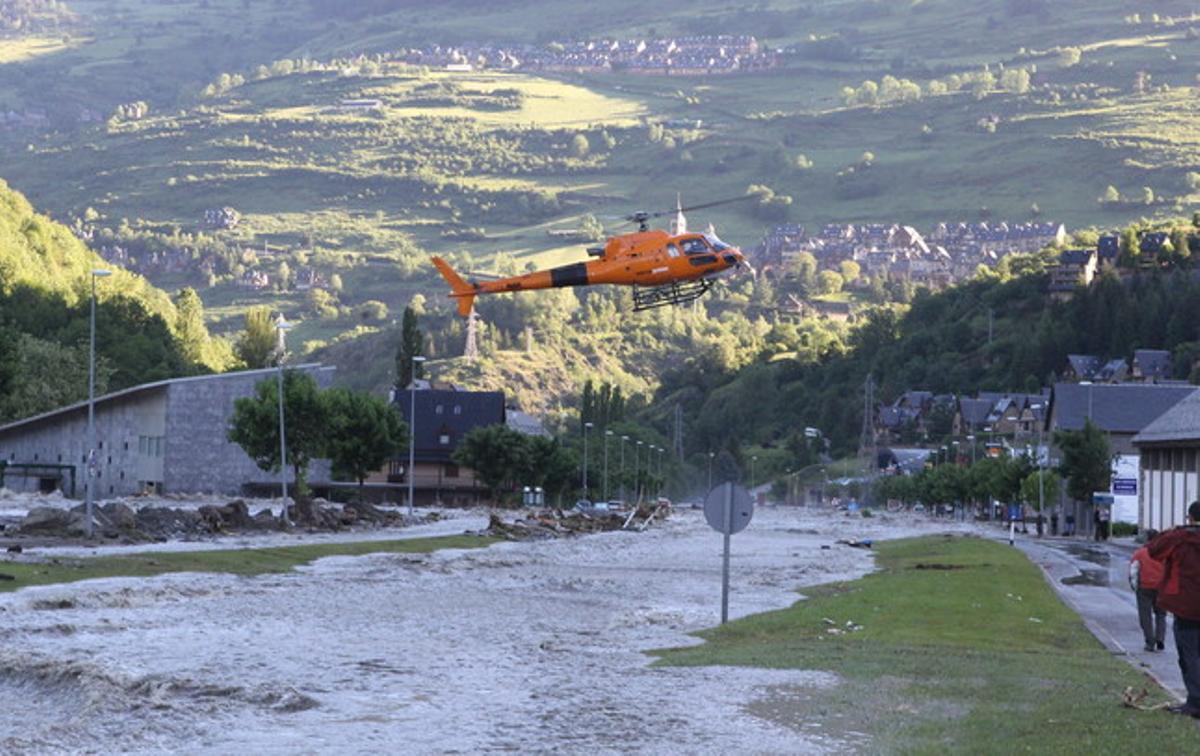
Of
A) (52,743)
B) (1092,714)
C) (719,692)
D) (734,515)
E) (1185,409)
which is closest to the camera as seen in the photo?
(52,743)

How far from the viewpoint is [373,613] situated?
3788cm

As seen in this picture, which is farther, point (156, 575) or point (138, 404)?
point (138, 404)

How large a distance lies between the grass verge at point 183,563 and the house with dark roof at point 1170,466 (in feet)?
95.3

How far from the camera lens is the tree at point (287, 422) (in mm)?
93000

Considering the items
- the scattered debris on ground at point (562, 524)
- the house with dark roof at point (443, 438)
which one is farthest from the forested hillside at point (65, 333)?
the scattered debris on ground at point (562, 524)

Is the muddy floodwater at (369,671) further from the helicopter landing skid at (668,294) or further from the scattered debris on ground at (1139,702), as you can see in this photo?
the helicopter landing skid at (668,294)

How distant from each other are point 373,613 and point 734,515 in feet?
28.0

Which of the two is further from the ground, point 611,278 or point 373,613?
point 611,278

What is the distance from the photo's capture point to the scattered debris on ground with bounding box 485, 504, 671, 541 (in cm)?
8894

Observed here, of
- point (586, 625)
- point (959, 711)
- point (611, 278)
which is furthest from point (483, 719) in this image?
point (611, 278)

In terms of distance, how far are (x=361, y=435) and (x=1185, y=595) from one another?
280ft

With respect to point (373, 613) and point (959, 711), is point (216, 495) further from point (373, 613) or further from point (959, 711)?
point (959, 711)

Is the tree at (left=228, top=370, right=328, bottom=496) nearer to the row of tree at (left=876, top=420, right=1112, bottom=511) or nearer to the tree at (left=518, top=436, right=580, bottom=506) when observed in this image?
the row of tree at (left=876, top=420, right=1112, bottom=511)

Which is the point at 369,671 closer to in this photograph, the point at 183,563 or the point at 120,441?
the point at 183,563
